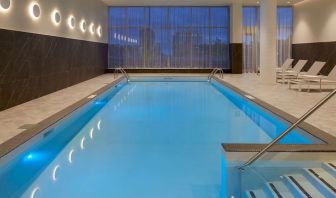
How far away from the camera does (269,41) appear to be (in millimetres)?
14398

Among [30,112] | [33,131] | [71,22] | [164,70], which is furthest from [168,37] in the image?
[33,131]

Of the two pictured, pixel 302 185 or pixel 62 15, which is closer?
pixel 302 185

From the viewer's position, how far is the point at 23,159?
200 inches

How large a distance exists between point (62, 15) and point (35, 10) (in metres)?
2.57

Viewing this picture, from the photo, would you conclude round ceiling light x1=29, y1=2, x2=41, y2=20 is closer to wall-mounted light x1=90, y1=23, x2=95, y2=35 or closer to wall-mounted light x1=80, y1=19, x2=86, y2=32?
wall-mounted light x1=80, y1=19, x2=86, y2=32

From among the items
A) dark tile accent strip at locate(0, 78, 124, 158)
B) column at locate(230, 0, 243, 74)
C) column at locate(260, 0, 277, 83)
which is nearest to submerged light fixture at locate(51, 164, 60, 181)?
dark tile accent strip at locate(0, 78, 124, 158)

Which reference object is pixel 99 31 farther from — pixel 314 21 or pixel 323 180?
pixel 323 180

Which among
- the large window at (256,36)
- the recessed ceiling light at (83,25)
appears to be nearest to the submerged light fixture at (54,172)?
the recessed ceiling light at (83,25)

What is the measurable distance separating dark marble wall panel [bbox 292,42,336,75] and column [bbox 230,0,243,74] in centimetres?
277

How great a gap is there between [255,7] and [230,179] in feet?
62.1

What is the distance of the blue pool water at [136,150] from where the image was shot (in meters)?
4.32

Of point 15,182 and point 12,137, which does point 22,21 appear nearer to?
point 12,137

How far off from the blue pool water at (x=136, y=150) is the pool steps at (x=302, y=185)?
631 millimetres

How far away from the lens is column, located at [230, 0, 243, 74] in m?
20.1
